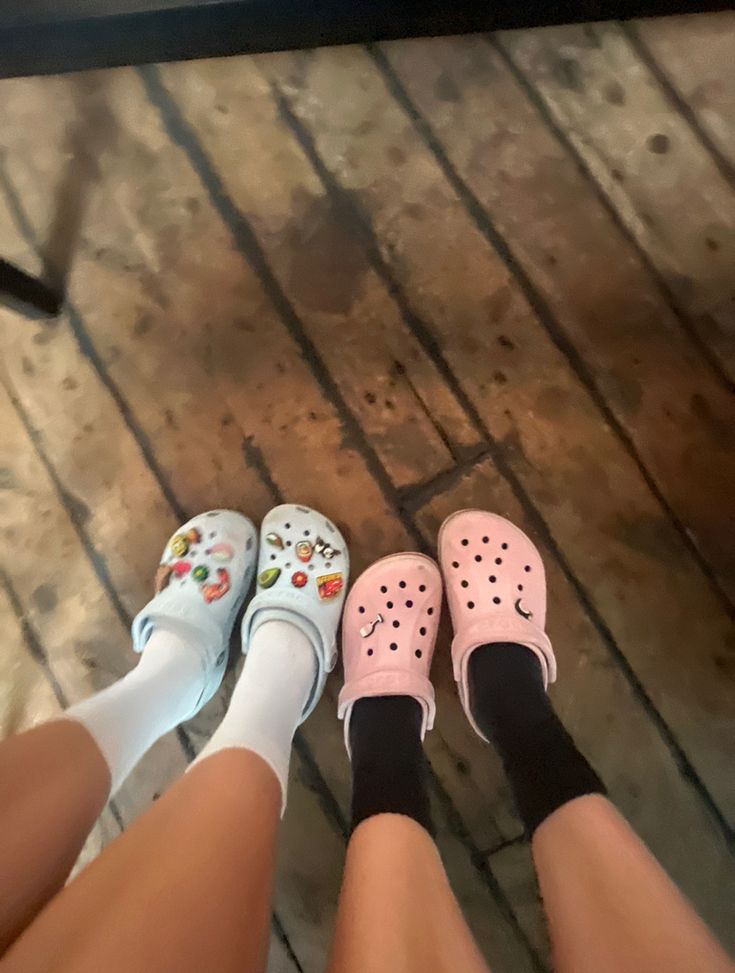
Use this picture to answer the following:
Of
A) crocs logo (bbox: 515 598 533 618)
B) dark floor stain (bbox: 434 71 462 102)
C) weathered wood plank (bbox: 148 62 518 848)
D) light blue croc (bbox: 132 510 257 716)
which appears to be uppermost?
weathered wood plank (bbox: 148 62 518 848)

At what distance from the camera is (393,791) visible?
75 cm

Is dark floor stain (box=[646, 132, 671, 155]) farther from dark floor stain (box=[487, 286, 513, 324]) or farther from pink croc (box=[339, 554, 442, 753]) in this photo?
pink croc (box=[339, 554, 442, 753])

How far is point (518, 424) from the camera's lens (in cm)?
96

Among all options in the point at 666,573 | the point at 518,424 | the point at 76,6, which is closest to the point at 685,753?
the point at 666,573

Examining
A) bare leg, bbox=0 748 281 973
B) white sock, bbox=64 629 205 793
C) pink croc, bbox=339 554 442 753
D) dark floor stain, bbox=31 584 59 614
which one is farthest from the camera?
dark floor stain, bbox=31 584 59 614

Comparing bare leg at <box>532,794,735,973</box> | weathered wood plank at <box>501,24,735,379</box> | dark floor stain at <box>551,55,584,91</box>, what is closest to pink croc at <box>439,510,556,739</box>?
bare leg at <box>532,794,735,973</box>

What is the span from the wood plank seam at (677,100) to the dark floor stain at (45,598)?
1.06 m

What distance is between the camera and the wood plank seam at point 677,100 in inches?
37.9

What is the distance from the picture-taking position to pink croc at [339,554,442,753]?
900 millimetres

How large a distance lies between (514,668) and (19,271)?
79 centimetres

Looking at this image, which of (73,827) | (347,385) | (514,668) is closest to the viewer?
(73,827)

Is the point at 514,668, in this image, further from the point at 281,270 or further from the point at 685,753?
the point at 281,270

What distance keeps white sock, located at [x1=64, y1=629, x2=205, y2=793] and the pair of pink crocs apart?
0.19 m

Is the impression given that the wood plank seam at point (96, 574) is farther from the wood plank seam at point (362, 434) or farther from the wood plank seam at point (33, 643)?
the wood plank seam at point (362, 434)
